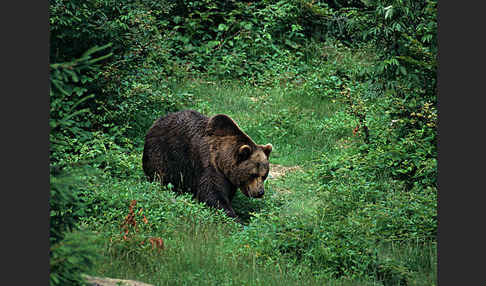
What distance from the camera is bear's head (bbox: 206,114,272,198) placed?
8.81 m

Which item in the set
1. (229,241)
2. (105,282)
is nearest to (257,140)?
(229,241)

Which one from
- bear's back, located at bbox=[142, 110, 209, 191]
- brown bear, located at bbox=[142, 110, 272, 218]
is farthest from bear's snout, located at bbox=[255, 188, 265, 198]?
bear's back, located at bbox=[142, 110, 209, 191]

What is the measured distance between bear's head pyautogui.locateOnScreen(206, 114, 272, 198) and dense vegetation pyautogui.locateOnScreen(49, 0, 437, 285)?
518 mm

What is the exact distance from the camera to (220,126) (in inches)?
367

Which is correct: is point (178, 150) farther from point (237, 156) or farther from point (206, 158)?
point (237, 156)

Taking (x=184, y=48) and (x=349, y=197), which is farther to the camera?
(x=184, y=48)

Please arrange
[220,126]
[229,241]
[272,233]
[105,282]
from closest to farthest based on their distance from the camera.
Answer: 1. [105,282]
2. [272,233]
3. [229,241]
4. [220,126]

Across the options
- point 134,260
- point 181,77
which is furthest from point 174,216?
point 181,77

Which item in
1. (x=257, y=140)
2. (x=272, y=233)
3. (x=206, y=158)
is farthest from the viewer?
(x=257, y=140)

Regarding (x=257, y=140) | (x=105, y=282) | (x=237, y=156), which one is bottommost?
(x=257, y=140)

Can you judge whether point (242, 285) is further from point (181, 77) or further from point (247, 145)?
point (181, 77)

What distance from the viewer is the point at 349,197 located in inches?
330

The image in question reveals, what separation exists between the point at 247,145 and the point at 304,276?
10.2 ft

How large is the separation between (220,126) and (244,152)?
2.34 ft
